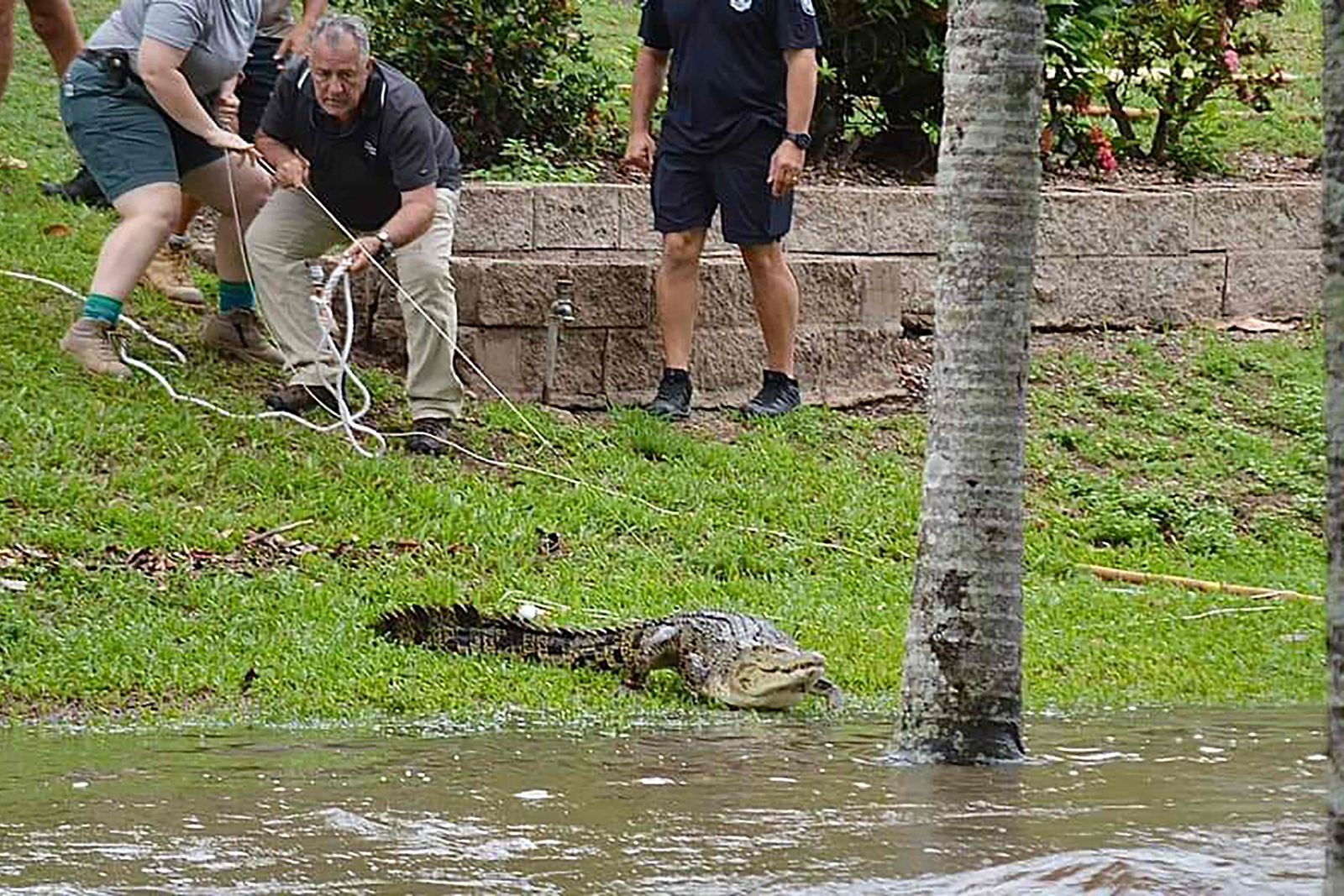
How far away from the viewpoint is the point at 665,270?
10.3 m

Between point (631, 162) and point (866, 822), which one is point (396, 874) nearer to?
point (866, 822)

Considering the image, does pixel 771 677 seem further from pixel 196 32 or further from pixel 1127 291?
pixel 1127 291

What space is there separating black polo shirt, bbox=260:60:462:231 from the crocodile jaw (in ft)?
10.5

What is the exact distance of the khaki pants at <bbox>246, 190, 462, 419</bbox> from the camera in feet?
31.5

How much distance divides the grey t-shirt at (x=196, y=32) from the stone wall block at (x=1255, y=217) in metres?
5.70

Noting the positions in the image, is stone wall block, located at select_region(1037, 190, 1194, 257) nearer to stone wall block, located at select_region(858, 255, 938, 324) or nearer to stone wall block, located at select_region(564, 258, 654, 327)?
stone wall block, located at select_region(858, 255, 938, 324)

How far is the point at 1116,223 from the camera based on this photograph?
12.6m

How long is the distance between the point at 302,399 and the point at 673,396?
171cm

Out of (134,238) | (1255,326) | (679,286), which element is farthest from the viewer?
(1255,326)

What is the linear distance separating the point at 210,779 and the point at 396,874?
1.14m

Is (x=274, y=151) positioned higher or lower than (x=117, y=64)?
lower

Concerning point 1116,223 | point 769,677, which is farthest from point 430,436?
point 1116,223

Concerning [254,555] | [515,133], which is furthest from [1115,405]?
[254,555]

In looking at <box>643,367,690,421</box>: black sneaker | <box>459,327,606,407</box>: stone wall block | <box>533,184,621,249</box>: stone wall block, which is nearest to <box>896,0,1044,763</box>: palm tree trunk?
Result: <box>643,367,690,421</box>: black sneaker
